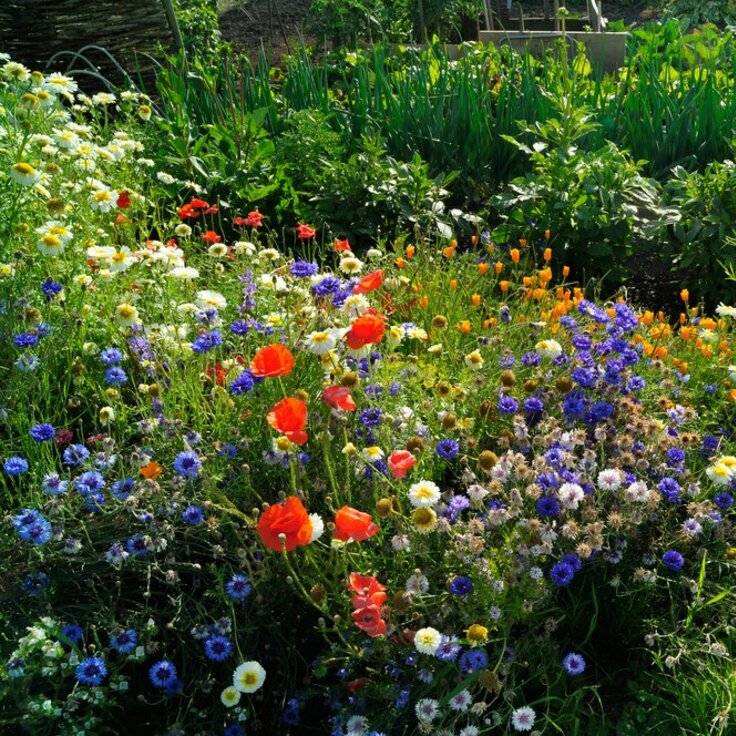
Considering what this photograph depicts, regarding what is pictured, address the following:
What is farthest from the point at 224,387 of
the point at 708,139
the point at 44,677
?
the point at 708,139

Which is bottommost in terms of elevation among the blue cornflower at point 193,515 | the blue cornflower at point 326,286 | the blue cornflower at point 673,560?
the blue cornflower at point 673,560

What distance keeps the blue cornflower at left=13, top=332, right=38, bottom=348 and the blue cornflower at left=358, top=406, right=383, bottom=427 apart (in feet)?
2.67

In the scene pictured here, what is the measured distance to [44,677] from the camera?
188 cm

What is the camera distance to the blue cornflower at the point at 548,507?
1.88 metres

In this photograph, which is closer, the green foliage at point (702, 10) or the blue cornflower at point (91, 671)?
the blue cornflower at point (91, 671)

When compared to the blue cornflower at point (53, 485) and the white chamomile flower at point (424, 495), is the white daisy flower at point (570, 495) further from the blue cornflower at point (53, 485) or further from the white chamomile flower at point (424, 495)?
the blue cornflower at point (53, 485)

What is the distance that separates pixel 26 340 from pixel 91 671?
0.83 meters

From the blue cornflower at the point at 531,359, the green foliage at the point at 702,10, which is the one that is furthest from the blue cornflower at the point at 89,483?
the green foliage at the point at 702,10

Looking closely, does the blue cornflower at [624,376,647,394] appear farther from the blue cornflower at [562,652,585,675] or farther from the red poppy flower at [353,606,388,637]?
the red poppy flower at [353,606,388,637]

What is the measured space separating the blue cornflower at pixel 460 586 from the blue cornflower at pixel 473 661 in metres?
0.11

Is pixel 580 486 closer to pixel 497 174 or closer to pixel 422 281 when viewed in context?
pixel 422 281

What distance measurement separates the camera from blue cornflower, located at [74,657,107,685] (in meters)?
1.75

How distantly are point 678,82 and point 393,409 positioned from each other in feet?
9.90

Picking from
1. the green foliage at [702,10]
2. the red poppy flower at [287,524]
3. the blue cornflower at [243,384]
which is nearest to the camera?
the red poppy flower at [287,524]
